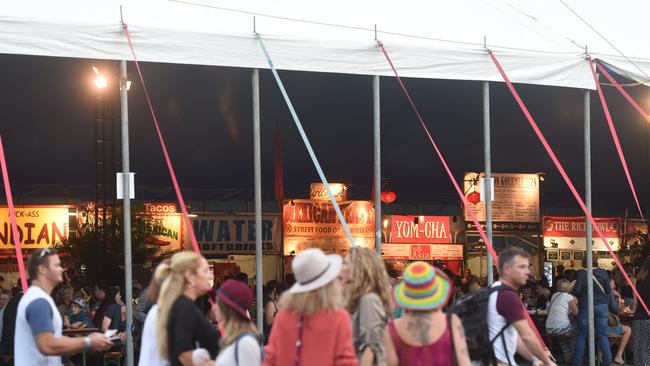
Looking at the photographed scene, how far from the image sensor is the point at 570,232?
2106 cm

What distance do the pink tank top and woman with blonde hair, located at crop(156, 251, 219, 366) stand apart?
923 millimetres

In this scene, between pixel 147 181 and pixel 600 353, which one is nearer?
pixel 600 353

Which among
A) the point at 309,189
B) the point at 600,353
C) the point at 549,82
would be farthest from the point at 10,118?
the point at 600,353

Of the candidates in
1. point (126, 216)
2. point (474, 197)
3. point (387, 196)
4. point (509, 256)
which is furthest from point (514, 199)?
point (509, 256)

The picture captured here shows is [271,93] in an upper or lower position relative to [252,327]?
upper

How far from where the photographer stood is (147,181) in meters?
15.9

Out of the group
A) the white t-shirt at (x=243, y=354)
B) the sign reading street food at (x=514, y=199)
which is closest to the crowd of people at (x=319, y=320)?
the white t-shirt at (x=243, y=354)

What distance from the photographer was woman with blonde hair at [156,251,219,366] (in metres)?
4.78

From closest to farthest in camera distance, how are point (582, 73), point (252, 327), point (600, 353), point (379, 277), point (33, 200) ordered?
point (252, 327) → point (379, 277) → point (582, 73) → point (600, 353) → point (33, 200)

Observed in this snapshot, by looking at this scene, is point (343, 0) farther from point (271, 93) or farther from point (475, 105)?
point (475, 105)

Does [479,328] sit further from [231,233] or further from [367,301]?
[231,233]

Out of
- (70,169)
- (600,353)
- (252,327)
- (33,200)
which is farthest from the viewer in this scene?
(33,200)

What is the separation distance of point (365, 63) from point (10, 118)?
6.44 metres

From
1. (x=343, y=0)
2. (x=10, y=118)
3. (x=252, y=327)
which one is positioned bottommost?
(x=252, y=327)
